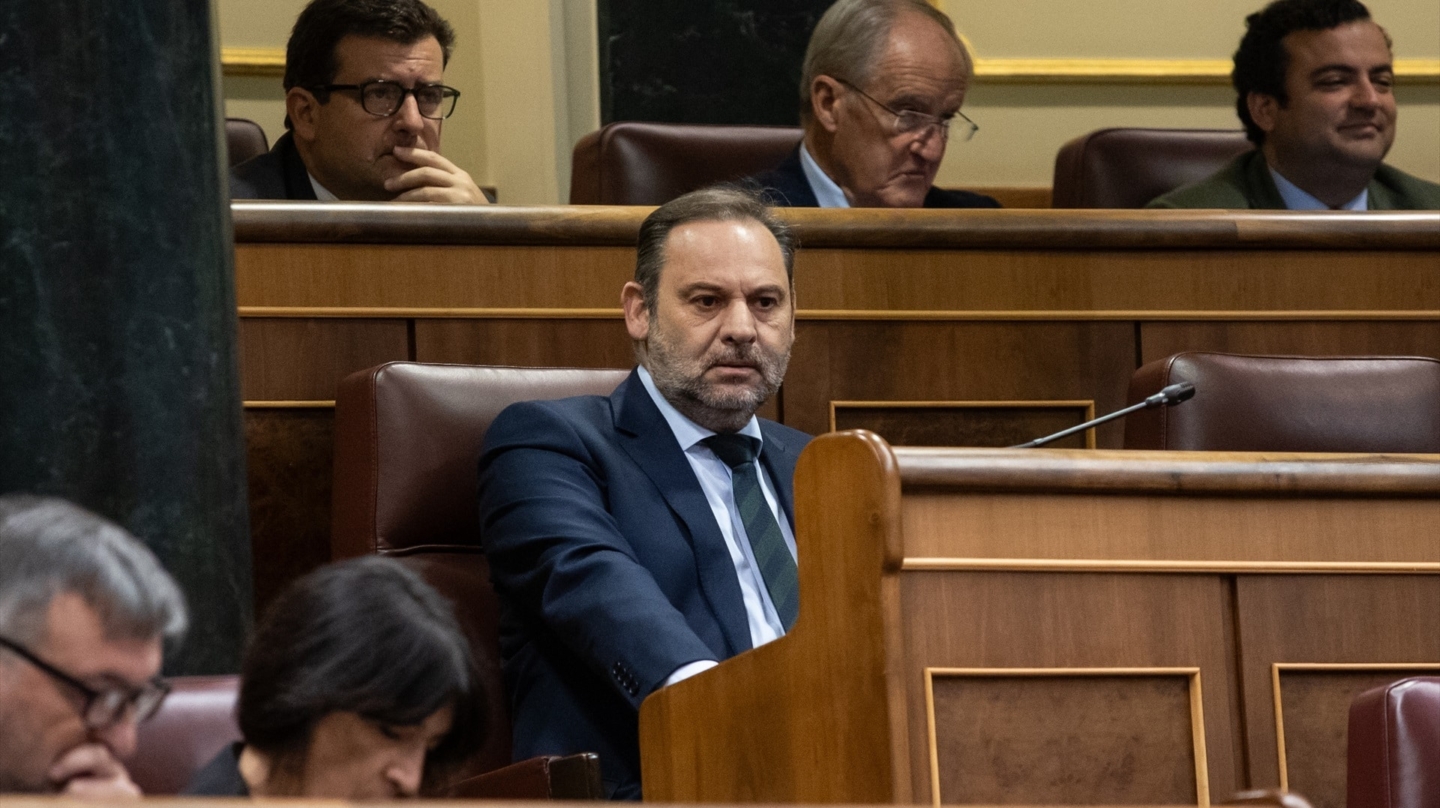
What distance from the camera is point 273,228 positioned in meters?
2.41

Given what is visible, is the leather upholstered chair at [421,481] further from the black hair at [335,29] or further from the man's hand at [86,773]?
the man's hand at [86,773]

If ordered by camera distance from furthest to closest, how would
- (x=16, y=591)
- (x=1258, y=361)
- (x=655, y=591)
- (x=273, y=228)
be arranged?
(x=273, y=228) < (x=1258, y=361) < (x=655, y=591) < (x=16, y=591)

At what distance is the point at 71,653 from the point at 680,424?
119cm

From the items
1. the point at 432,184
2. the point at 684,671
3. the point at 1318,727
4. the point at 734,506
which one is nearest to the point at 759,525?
the point at 734,506

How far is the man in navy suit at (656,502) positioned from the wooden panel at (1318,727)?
1.60ft

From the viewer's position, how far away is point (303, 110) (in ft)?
9.15

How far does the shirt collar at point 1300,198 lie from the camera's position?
10.2ft

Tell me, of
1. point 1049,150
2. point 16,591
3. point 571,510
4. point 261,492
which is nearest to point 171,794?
point 16,591

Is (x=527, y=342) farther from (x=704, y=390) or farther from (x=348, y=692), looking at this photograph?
(x=348, y=692)

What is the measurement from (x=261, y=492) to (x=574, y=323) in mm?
423

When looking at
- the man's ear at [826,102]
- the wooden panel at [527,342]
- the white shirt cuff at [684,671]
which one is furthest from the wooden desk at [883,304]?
the white shirt cuff at [684,671]

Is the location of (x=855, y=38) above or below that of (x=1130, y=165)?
above

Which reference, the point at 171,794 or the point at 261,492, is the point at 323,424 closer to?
the point at 261,492

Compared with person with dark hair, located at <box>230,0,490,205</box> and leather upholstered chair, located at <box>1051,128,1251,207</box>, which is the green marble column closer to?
person with dark hair, located at <box>230,0,490,205</box>
